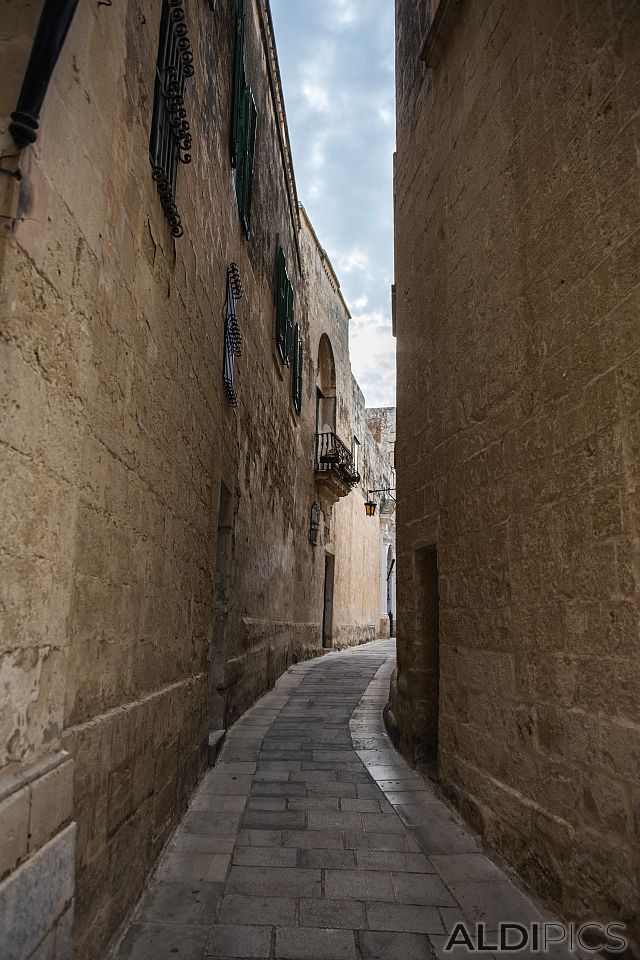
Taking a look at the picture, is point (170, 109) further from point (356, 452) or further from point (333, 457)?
point (356, 452)

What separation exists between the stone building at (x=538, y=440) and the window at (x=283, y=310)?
15.4 feet

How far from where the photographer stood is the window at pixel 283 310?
10.3 metres

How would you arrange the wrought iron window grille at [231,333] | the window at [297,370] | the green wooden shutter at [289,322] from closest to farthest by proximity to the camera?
1. the wrought iron window grille at [231,333]
2. the green wooden shutter at [289,322]
3. the window at [297,370]

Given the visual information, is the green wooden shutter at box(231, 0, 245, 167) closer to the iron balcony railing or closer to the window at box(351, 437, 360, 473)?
the iron balcony railing

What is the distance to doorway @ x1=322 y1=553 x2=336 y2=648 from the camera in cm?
1756

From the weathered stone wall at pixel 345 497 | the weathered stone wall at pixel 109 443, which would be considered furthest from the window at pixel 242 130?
the weathered stone wall at pixel 345 497

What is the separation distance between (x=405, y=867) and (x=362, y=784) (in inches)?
61.9

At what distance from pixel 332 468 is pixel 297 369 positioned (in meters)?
3.54

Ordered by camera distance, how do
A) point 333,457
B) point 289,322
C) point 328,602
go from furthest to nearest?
point 328,602 < point 333,457 < point 289,322

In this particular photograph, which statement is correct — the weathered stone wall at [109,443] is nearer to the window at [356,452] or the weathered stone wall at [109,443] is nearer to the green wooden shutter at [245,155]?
the green wooden shutter at [245,155]

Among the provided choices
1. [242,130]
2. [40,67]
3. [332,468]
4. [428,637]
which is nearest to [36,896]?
[40,67]

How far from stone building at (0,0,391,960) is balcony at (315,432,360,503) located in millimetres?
8705

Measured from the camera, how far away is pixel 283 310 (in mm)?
10562

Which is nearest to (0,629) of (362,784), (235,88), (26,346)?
(26,346)
